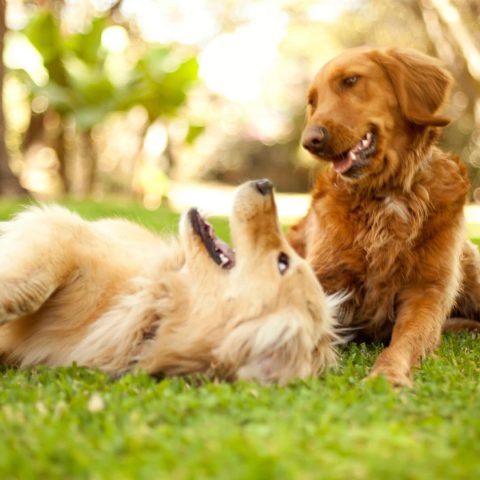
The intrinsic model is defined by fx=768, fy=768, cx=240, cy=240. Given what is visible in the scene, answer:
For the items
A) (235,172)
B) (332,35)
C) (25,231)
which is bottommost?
(235,172)

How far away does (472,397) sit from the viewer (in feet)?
9.14

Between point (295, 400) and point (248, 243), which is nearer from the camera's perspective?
point (295, 400)

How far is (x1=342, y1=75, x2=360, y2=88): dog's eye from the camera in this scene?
4.03 m

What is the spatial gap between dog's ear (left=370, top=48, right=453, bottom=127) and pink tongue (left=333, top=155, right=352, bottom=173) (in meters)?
0.38

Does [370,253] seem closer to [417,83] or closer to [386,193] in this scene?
[386,193]

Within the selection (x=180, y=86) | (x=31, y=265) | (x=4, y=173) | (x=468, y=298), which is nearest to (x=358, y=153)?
(x=468, y=298)

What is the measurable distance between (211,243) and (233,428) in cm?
131

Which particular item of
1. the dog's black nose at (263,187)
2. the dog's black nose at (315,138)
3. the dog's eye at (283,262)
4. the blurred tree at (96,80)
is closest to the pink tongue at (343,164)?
the dog's black nose at (315,138)

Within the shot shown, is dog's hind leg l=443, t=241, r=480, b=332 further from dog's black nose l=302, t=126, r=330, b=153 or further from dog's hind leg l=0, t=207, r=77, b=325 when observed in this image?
dog's hind leg l=0, t=207, r=77, b=325

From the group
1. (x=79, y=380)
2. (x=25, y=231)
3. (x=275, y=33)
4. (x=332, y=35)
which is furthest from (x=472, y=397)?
(x=275, y=33)

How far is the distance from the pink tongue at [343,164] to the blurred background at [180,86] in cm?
767

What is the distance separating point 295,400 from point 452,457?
71 cm

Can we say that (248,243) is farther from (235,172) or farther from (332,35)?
(235,172)

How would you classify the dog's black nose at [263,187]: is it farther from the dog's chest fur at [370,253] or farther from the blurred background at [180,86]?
the blurred background at [180,86]
